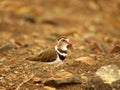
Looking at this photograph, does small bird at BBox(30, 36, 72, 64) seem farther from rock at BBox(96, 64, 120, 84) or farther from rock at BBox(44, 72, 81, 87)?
rock at BBox(96, 64, 120, 84)

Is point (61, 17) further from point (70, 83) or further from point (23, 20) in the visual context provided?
point (70, 83)

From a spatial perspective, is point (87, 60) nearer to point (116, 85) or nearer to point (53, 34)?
point (116, 85)

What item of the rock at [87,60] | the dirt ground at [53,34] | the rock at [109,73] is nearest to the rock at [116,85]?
the rock at [109,73]

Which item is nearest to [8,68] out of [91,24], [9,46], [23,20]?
[9,46]

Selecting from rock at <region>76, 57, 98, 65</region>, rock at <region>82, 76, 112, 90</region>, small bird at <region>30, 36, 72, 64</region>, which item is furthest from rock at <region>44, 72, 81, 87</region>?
rock at <region>76, 57, 98, 65</region>

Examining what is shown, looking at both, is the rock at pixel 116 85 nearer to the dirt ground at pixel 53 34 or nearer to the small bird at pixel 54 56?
the dirt ground at pixel 53 34

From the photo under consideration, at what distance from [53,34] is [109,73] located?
7160 millimetres

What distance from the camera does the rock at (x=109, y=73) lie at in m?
6.30

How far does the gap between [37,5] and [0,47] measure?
36.8 ft

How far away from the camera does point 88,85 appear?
627 cm

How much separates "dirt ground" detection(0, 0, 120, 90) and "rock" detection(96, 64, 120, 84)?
1.15 ft

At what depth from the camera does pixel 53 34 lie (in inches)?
534

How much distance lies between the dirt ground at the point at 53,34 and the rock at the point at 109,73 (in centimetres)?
35

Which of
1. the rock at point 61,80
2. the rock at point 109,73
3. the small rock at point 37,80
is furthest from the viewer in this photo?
the small rock at point 37,80
